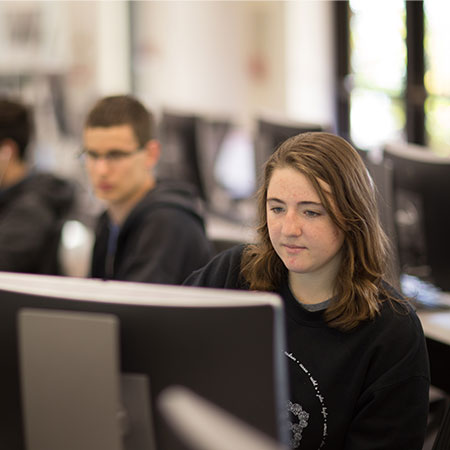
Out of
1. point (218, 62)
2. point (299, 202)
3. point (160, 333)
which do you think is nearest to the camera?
point (160, 333)

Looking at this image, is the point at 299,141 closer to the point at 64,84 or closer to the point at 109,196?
the point at 109,196

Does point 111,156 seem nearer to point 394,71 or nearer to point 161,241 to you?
point 161,241

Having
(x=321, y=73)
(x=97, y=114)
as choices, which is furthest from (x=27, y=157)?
(x=321, y=73)

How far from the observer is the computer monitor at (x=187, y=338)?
93cm

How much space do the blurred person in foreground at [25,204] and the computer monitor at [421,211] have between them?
3.50 ft

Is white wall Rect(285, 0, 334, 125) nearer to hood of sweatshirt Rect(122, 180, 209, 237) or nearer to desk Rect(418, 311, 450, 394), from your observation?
hood of sweatshirt Rect(122, 180, 209, 237)

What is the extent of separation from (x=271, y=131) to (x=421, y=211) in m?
0.81

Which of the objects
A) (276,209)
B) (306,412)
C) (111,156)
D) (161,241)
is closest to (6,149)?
(111,156)

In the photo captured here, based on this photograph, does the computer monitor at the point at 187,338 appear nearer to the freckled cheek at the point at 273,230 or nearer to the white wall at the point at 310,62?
the freckled cheek at the point at 273,230

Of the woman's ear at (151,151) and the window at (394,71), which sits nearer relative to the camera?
the woman's ear at (151,151)

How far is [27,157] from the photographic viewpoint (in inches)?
111

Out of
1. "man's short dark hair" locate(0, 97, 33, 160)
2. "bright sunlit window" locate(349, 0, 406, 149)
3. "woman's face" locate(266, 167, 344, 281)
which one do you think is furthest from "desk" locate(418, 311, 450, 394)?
"bright sunlit window" locate(349, 0, 406, 149)

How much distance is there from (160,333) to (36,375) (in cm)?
17

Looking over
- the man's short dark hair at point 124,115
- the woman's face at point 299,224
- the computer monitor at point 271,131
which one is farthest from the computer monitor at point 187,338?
the computer monitor at point 271,131
